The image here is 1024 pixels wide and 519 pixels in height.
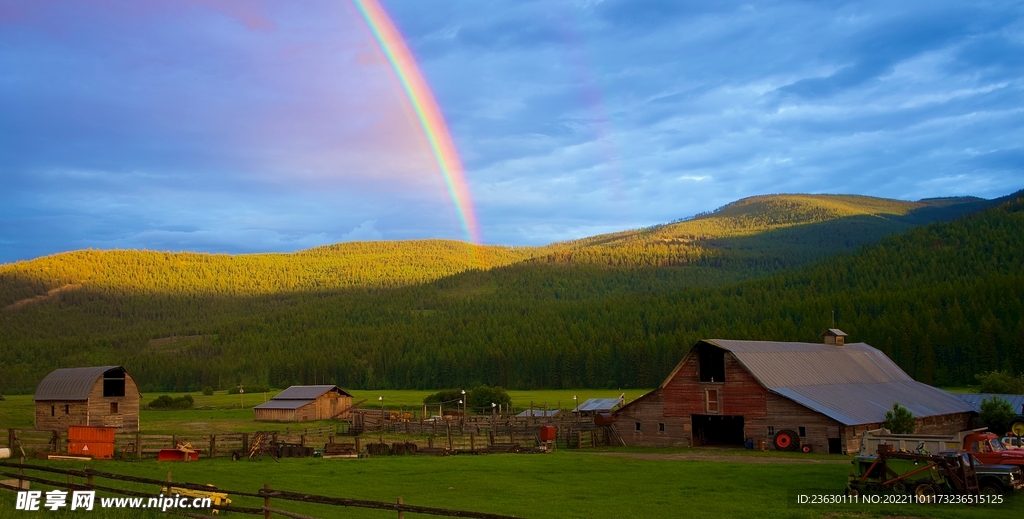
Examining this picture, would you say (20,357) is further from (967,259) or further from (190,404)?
(967,259)

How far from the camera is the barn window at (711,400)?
4878 centimetres

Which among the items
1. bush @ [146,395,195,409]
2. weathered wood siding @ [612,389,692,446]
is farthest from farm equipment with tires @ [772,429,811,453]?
bush @ [146,395,195,409]

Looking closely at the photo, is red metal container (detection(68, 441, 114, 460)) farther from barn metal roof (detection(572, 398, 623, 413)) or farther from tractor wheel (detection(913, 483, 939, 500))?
barn metal roof (detection(572, 398, 623, 413))

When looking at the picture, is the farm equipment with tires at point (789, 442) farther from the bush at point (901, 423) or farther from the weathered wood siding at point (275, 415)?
the weathered wood siding at point (275, 415)

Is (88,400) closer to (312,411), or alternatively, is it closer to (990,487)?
(312,411)

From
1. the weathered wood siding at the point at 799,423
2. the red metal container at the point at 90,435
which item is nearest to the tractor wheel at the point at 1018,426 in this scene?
the weathered wood siding at the point at 799,423

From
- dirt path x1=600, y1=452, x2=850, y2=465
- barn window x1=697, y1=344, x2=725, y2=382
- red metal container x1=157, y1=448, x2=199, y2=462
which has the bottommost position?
dirt path x1=600, y1=452, x2=850, y2=465

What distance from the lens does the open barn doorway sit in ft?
166

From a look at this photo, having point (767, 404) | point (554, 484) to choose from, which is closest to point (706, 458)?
point (767, 404)

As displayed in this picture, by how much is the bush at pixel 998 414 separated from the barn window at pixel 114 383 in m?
57.7

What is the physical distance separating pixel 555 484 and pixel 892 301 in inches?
4007

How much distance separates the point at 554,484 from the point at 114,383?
4387cm

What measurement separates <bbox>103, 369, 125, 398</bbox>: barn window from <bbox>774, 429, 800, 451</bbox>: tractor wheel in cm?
4530

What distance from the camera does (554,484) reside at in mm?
30016
